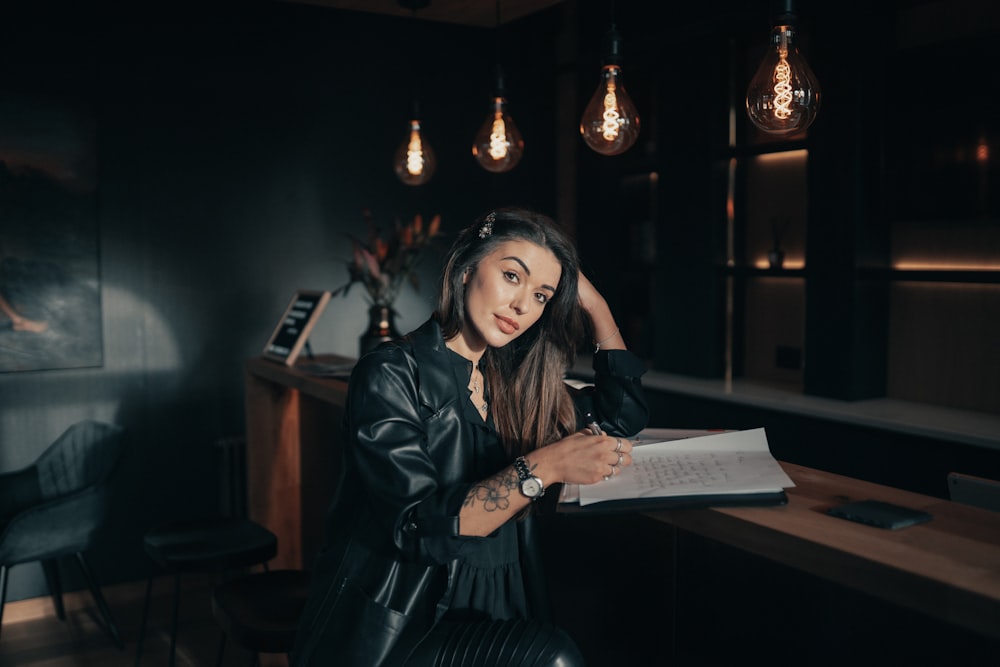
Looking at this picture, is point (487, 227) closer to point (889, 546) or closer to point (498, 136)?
point (889, 546)

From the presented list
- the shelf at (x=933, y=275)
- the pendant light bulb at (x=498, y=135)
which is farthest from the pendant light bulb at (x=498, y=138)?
the shelf at (x=933, y=275)

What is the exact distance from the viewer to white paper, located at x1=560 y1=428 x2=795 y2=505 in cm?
146

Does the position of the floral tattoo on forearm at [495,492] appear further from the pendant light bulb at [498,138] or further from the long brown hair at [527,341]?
the pendant light bulb at [498,138]

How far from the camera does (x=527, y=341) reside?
1823 millimetres

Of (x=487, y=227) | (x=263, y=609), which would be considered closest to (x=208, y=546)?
(x=263, y=609)

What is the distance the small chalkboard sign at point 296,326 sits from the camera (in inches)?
134

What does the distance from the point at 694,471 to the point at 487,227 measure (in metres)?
0.60

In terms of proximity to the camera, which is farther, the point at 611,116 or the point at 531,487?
the point at 611,116

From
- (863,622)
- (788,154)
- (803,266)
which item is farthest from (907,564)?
(788,154)

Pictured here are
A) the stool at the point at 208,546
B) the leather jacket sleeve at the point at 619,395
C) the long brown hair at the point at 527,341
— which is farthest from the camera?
the stool at the point at 208,546

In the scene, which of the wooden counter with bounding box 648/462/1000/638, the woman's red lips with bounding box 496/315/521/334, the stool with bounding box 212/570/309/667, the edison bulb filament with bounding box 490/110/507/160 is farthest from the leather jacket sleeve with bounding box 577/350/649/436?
the edison bulb filament with bounding box 490/110/507/160

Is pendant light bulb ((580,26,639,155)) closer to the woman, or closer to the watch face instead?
the woman

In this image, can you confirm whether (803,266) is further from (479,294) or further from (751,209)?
(479,294)

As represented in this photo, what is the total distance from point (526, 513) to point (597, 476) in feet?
0.73
